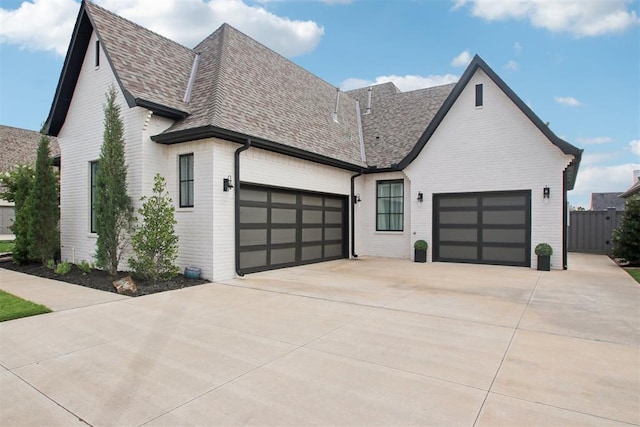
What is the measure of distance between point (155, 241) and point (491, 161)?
1051 centimetres

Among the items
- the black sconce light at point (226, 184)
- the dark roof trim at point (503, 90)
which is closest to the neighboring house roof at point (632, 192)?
the dark roof trim at point (503, 90)

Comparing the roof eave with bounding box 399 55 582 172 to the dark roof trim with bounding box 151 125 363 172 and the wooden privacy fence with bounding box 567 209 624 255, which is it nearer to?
the dark roof trim with bounding box 151 125 363 172

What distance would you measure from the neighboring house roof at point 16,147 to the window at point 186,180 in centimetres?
2165

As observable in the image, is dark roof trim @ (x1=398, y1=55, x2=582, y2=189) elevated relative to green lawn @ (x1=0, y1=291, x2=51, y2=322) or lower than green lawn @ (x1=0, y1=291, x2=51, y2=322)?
elevated

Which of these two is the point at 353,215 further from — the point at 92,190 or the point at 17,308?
the point at 17,308

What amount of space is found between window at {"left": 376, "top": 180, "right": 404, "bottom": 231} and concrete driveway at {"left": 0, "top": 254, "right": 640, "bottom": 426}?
270 inches

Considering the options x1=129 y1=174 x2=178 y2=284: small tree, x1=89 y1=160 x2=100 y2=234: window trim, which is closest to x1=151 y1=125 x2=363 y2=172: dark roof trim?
x1=129 y1=174 x2=178 y2=284: small tree

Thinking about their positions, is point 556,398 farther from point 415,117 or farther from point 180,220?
point 415,117

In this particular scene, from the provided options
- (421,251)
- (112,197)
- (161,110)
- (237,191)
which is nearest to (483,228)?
(421,251)

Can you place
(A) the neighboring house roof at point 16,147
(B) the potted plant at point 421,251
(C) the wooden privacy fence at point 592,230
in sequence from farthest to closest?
1. (A) the neighboring house roof at point 16,147
2. (C) the wooden privacy fence at point 592,230
3. (B) the potted plant at point 421,251

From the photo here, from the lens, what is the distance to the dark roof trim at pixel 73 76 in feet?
30.8

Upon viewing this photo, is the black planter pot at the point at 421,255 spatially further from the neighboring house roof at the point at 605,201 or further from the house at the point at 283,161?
the neighboring house roof at the point at 605,201

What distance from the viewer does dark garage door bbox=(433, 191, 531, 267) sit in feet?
38.0

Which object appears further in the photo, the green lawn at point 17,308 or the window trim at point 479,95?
the window trim at point 479,95
